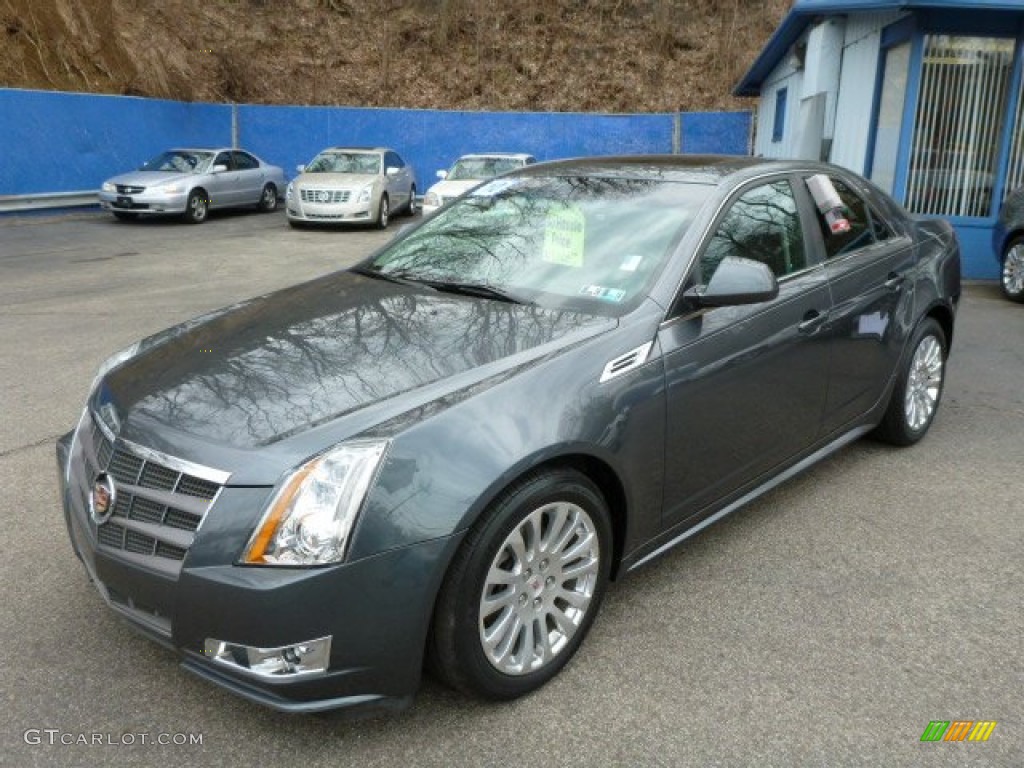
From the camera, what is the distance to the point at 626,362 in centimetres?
295

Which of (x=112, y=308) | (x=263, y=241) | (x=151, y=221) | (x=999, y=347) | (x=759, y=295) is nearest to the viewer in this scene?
(x=759, y=295)

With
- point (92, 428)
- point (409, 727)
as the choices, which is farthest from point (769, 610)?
point (92, 428)

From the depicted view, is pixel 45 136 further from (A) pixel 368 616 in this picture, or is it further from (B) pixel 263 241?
(A) pixel 368 616

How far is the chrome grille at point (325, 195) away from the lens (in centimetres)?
1650

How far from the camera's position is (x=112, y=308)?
885 centimetres

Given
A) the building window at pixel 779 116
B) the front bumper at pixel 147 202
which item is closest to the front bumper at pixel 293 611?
the front bumper at pixel 147 202

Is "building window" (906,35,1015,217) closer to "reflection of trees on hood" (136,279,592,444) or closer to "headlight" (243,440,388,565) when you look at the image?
"reflection of trees on hood" (136,279,592,444)

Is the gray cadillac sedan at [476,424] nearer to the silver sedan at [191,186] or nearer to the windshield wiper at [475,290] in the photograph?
the windshield wiper at [475,290]

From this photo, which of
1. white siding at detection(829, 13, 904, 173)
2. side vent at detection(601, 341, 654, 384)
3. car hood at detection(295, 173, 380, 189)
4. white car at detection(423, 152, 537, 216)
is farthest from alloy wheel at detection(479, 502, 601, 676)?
car hood at detection(295, 173, 380, 189)

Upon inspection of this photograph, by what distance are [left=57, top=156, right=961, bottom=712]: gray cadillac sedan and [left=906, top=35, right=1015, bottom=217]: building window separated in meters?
7.66

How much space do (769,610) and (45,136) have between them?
1894 centimetres

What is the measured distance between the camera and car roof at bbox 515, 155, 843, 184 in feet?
12.4

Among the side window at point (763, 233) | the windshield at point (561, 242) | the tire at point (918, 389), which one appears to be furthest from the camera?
the tire at point (918, 389)

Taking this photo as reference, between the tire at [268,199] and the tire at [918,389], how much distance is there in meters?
17.4
